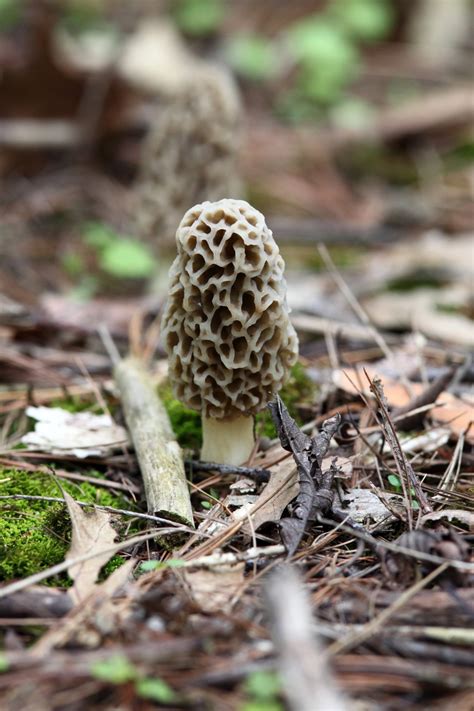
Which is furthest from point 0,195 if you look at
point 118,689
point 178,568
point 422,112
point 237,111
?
point 118,689

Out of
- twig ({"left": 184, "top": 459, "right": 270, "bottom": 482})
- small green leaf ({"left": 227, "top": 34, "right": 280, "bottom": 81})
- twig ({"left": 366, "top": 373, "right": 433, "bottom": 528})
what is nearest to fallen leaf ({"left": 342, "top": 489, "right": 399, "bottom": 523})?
twig ({"left": 366, "top": 373, "right": 433, "bottom": 528})

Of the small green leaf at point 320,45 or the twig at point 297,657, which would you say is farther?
the small green leaf at point 320,45

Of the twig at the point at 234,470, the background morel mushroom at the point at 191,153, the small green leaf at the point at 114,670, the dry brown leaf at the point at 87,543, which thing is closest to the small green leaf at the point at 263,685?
the small green leaf at the point at 114,670

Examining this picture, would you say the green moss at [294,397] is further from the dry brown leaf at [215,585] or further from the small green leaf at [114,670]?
the small green leaf at [114,670]

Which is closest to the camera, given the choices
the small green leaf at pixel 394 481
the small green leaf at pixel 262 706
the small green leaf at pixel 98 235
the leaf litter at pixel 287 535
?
the small green leaf at pixel 262 706

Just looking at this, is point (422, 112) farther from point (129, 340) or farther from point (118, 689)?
point (118, 689)

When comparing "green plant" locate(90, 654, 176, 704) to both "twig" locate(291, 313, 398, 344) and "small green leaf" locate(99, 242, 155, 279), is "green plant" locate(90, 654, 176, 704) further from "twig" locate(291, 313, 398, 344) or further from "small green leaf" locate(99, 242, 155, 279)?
"small green leaf" locate(99, 242, 155, 279)

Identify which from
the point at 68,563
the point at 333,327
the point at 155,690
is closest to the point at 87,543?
the point at 68,563
